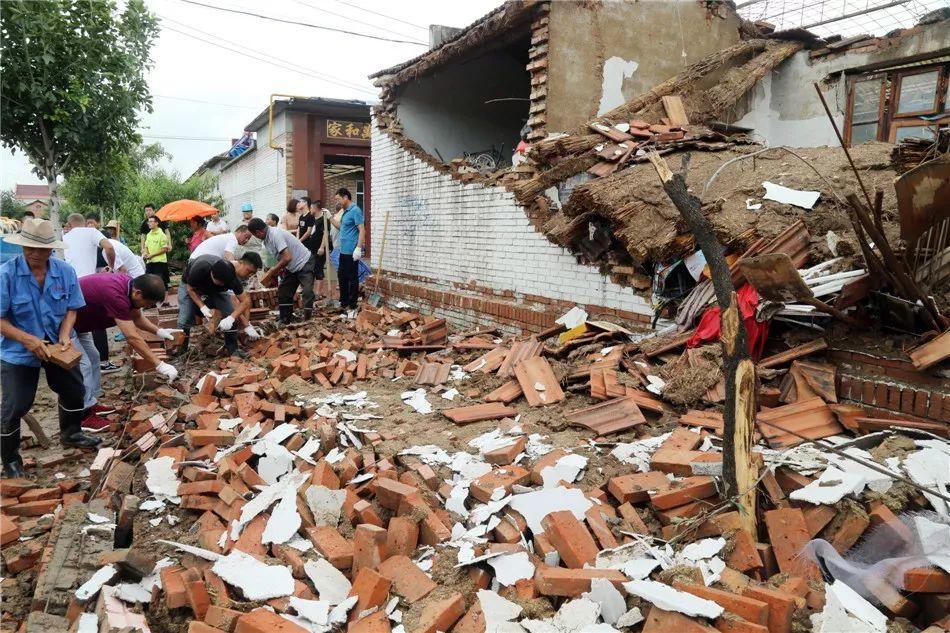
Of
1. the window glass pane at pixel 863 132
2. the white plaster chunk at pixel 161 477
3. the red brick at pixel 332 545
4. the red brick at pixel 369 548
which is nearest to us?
the red brick at pixel 369 548

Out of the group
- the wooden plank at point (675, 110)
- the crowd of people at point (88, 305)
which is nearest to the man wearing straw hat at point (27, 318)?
the crowd of people at point (88, 305)

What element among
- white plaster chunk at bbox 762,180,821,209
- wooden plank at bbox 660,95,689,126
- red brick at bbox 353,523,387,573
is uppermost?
wooden plank at bbox 660,95,689,126

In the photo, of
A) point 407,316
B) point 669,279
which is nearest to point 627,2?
point 669,279

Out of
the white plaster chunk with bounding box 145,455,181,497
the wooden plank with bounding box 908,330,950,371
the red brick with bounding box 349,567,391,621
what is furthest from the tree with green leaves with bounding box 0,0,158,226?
the wooden plank with bounding box 908,330,950,371

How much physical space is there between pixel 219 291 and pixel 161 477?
141 inches

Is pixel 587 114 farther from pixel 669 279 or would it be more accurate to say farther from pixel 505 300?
pixel 669 279

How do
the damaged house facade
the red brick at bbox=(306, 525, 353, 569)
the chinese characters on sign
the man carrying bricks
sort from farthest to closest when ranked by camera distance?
the chinese characters on sign → the damaged house facade → the man carrying bricks → the red brick at bbox=(306, 525, 353, 569)

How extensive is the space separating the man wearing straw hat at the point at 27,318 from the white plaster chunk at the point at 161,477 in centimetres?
120

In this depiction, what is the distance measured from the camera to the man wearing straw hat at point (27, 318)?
173 inches

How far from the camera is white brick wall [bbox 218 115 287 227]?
1697cm

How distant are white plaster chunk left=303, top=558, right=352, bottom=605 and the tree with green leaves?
796cm

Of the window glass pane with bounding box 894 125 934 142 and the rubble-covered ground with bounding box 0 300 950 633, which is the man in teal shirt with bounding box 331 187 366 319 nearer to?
the rubble-covered ground with bounding box 0 300 950 633

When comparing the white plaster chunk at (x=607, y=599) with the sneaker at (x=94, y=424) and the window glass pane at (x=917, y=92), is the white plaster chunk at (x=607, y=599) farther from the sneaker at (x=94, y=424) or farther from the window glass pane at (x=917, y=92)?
the window glass pane at (x=917, y=92)

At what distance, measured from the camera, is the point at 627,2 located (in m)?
7.74
